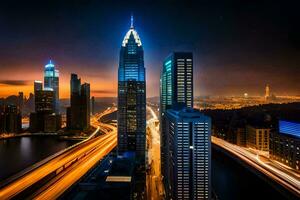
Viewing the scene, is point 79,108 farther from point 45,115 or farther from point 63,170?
point 63,170

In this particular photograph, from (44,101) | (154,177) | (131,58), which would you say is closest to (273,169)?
(154,177)

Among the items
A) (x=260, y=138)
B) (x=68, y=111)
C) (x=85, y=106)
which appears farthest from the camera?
(x=85, y=106)

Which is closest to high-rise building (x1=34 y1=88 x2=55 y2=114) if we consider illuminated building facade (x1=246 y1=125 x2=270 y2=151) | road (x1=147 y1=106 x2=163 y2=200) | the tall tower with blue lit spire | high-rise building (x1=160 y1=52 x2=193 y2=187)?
road (x1=147 y1=106 x2=163 y2=200)

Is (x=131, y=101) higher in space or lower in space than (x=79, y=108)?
higher

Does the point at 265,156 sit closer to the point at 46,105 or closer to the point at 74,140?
the point at 74,140

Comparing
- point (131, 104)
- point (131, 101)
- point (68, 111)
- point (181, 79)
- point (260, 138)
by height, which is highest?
point (181, 79)

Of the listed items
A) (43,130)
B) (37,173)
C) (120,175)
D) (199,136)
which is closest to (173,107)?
(199,136)
